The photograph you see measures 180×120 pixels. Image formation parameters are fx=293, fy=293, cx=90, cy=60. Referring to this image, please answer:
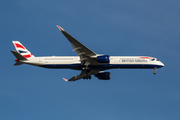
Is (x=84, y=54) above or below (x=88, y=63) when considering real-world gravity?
above

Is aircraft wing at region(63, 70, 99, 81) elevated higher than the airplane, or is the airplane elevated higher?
the airplane

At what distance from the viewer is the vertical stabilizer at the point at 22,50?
67125 millimetres

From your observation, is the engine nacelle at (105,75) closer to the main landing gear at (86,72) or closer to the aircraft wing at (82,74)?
the aircraft wing at (82,74)

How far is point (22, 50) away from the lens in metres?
68.1

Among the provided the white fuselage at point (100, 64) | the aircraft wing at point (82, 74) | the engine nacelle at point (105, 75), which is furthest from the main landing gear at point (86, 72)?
the engine nacelle at point (105, 75)

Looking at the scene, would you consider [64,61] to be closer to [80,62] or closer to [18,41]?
[80,62]

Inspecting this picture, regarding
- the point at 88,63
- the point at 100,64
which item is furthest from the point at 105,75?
the point at 88,63

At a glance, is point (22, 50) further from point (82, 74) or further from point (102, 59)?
point (102, 59)

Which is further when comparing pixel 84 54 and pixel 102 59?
pixel 84 54

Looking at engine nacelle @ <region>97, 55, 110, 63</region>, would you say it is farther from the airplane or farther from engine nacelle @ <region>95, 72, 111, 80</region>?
engine nacelle @ <region>95, 72, 111, 80</region>

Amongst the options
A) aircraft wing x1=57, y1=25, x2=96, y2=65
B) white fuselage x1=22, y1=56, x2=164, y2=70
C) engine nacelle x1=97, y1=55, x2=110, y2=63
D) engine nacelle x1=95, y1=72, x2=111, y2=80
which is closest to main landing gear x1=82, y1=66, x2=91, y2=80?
white fuselage x1=22, y1=56, x2=164, y2=70

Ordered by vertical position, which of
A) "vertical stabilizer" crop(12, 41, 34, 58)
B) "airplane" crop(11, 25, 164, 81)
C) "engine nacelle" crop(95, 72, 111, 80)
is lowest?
"engine nacelle" crop(95, 72, 111, 80)

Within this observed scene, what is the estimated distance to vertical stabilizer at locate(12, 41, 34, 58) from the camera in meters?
67.1

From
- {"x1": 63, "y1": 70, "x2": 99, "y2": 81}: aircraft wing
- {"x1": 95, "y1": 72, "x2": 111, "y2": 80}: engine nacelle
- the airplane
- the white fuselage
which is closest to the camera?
the airplane
